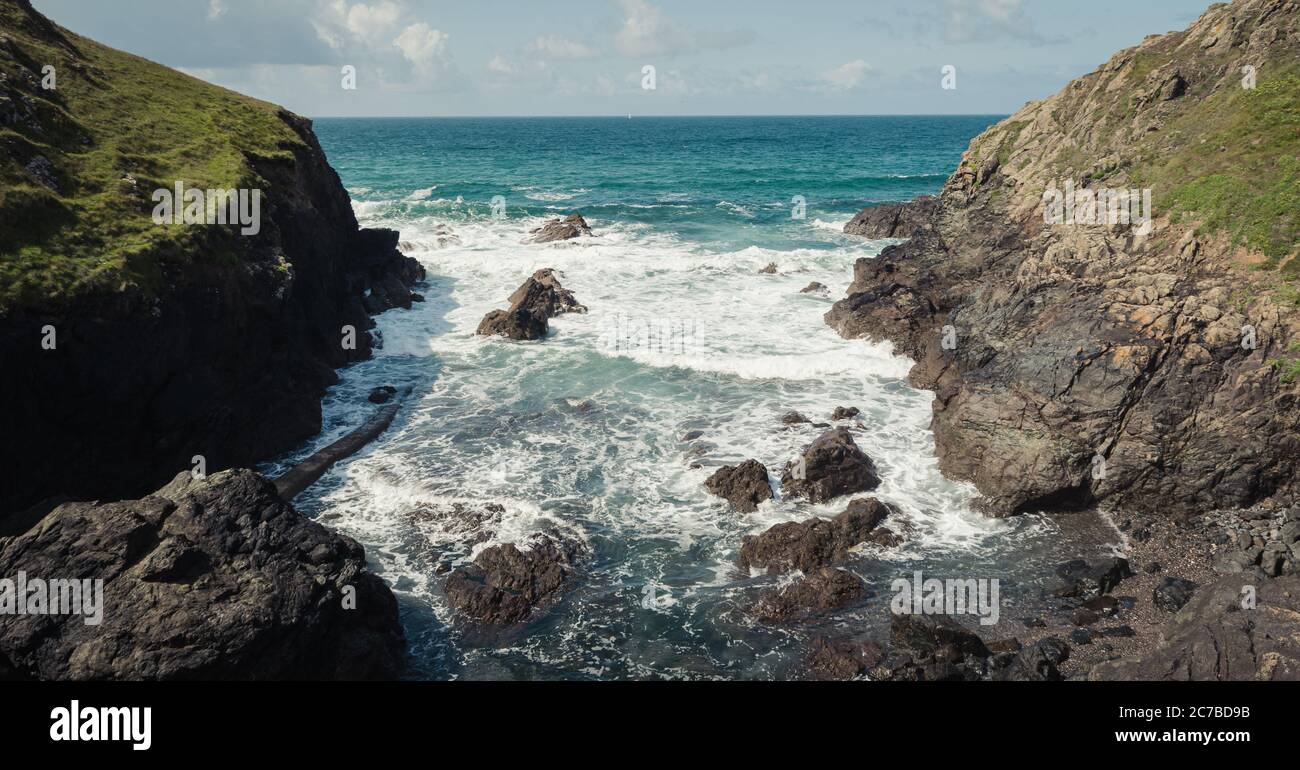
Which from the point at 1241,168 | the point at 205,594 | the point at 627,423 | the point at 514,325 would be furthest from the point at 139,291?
the point at 1241,168

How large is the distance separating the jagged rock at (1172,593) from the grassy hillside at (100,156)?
26.6 meters

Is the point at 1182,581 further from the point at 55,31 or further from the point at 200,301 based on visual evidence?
the point at 55,31

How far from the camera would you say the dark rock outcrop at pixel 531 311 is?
34.8 meters

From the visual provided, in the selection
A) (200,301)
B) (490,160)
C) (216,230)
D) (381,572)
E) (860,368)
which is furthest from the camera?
(490,160)

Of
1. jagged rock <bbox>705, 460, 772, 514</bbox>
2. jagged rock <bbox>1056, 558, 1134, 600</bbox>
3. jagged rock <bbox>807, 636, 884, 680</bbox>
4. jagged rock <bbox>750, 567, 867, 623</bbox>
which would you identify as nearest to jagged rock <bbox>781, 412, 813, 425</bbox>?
jagged rock <bbox>705, 460, 772, 514</bbox>

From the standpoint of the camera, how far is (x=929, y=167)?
10162 cm

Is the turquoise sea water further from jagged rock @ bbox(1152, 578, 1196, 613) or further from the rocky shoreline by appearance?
jagged rock @ bbox(1152, 578, 1196, 613)

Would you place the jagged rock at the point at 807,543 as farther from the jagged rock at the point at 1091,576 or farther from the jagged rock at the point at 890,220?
the jagged rock at the point at 890,220

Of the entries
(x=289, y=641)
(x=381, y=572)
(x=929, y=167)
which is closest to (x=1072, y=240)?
(x=381, y=572)

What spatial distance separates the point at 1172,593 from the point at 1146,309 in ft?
29.5

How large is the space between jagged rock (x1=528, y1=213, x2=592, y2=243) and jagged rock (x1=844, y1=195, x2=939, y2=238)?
802 inches

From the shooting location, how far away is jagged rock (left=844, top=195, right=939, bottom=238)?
53.7 meters

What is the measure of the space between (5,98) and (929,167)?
101m

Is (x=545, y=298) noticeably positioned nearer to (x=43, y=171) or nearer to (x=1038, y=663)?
(x=43, y=171)
